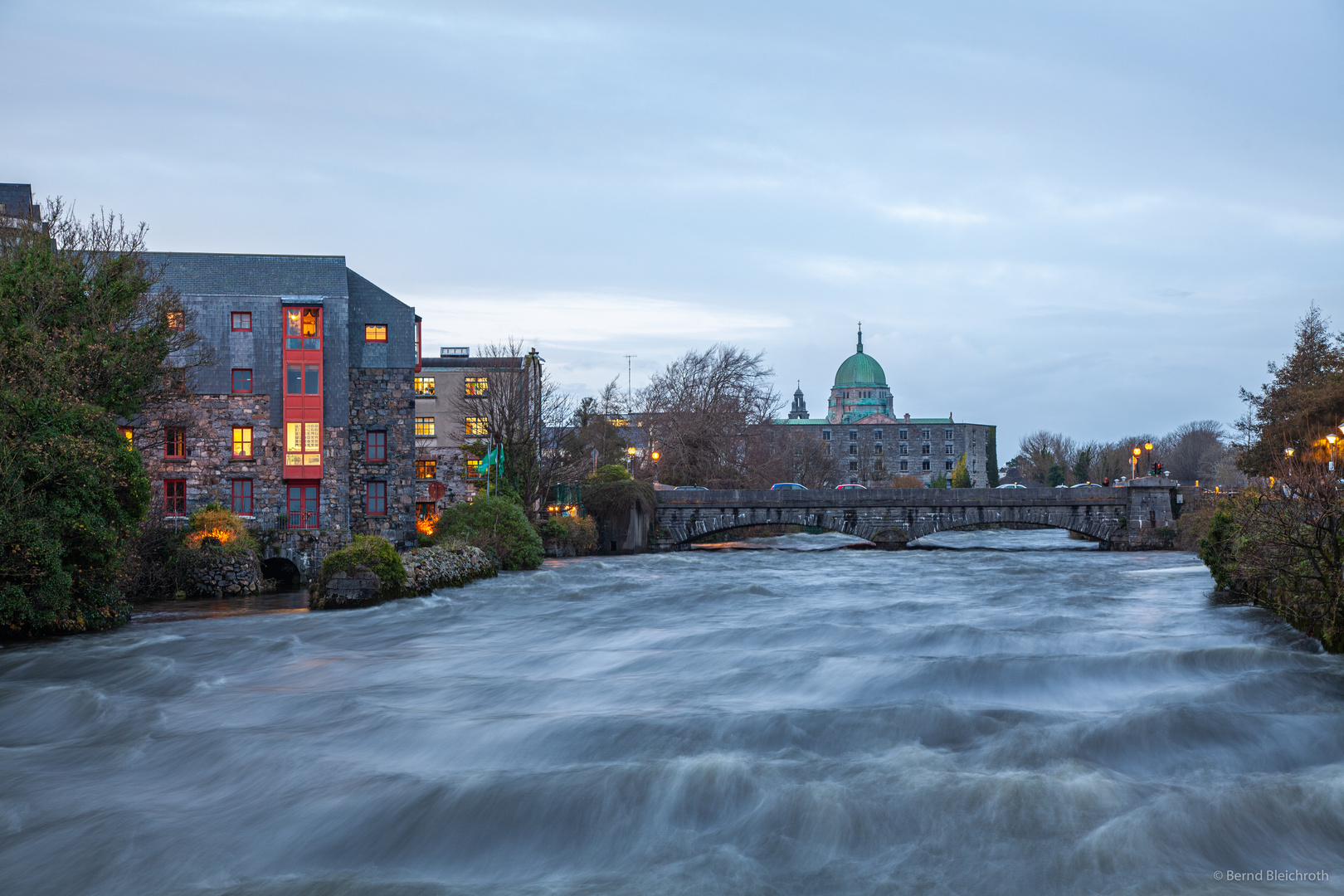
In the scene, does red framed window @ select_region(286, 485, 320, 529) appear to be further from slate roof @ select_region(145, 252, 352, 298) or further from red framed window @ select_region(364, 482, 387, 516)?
slate roof @ select_region(145, 252, 352, 298)

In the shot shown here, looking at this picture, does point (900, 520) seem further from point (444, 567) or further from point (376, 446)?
point (444, 567)

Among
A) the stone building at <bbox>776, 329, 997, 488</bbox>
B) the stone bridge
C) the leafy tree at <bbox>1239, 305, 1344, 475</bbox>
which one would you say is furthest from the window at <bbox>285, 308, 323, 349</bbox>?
the stone building at <bbox>776, 329, 997, 488</bbox>

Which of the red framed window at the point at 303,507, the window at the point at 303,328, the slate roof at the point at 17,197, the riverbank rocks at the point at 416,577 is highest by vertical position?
the slate roof at the point at 17,197

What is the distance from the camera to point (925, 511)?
5416 cm

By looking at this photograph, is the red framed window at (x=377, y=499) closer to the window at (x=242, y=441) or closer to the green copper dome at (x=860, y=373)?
the window at (x=242, y=441)

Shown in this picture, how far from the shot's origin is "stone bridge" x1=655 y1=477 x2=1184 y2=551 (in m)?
52.5

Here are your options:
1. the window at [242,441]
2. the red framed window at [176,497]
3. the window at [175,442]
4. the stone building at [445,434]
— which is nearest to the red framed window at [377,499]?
the window at [242,441]

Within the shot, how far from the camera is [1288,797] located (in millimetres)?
9367

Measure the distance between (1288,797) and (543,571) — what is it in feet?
90.5

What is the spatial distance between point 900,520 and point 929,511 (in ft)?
5.45

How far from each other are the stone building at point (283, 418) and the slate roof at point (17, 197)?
205 inches

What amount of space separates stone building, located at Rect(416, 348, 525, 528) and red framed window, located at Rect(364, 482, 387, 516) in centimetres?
1510

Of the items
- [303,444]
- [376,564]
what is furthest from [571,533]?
[376,564]

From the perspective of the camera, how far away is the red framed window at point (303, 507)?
34625 millimetres
